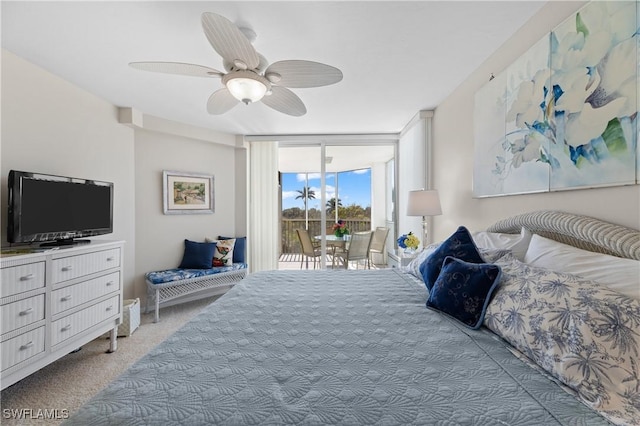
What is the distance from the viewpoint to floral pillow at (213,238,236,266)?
3764mm

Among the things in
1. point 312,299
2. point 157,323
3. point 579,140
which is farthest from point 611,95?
point 157,323

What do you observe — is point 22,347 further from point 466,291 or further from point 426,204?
point 426,204

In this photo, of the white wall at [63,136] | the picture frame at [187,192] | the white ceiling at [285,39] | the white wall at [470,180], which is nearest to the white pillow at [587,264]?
the white wall at [470,180]

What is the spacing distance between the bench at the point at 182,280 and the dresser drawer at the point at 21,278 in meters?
1.40

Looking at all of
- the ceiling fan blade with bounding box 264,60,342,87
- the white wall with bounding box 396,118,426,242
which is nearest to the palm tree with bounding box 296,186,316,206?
the white wall with bounding box 396,118,426,242

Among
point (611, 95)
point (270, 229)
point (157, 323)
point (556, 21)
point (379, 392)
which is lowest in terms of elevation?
point (157, 323)

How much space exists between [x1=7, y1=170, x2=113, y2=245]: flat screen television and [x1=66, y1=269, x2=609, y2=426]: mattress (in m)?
1.67

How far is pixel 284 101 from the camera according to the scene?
204 cm

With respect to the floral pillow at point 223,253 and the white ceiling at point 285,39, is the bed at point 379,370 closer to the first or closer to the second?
the white ceiling at point 285,39

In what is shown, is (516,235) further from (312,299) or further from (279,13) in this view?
(279,13)

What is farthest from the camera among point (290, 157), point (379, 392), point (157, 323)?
point (290, 157)

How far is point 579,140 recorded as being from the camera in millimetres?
1323

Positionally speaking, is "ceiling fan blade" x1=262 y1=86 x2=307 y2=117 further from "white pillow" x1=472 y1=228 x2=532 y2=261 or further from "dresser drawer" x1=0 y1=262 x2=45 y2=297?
"dresser drawer" x1=0 y1=262 x2=45 y2=297

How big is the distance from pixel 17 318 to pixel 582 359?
9.17 feet
